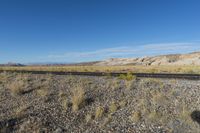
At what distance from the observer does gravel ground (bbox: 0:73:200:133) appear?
9.19 metres

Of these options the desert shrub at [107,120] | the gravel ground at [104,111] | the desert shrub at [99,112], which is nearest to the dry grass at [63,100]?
the gravel ground at [104,111]

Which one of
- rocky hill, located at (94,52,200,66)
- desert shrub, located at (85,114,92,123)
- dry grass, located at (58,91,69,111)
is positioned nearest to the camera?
desert shrub, located at (85,114,92,123)

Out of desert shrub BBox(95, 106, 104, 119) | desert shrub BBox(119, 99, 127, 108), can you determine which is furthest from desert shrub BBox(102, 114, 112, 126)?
desert shrub BBox(119, 99, 127, 108)

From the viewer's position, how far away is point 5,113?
34.7 ft

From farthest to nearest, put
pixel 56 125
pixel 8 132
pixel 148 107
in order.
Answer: pixel 148 107 < pixel 56 125 < pixel 8 132

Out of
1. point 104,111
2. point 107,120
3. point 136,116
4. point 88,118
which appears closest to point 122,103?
point 104,111

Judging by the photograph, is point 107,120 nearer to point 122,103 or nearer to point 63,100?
point 122,103

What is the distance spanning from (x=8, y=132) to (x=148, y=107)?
19.9 ft

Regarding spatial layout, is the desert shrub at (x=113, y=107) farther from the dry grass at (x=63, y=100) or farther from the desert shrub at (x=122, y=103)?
the dry grass at (x=63, y=100)

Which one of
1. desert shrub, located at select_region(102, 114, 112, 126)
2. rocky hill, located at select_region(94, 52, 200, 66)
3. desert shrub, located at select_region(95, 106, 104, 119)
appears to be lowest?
desert shrub, located at select_region(102, 114, 112, 126)

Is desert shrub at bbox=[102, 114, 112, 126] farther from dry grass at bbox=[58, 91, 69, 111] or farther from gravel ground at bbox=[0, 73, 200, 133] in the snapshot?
dry grass at bbox=[58, 91, 69, 111]

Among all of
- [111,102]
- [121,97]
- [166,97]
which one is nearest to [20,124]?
[111,102]

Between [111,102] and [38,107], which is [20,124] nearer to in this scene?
[38,107]

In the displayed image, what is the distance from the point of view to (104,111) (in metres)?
10.7
